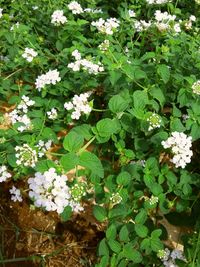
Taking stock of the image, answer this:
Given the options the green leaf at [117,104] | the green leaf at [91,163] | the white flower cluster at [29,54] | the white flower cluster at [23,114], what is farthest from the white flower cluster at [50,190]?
the white flower cluster at [29,54]

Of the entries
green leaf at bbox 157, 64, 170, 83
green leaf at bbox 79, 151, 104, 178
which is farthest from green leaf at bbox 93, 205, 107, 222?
green leaf at bbox 157, 64, 170, 83

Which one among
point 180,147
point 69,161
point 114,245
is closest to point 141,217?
point 114,245

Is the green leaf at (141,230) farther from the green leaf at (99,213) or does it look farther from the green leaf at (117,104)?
the green leaf at (117,104)

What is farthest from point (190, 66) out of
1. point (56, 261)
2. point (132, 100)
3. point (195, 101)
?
point (56, 261)

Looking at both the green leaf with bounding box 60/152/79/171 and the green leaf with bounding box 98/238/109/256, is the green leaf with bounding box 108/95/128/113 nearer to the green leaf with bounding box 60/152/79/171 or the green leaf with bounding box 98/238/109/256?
the green leaf with bounding box 60/152/79/171

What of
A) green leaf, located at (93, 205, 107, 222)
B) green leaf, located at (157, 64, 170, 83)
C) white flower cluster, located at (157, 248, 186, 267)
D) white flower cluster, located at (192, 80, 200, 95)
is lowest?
white flower cluster, located at (157, 248, 186, 267)

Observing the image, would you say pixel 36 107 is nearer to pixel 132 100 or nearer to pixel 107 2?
pixel 132 100

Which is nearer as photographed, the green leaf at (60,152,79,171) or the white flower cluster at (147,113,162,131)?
the green leaf at (60,152,79,171)

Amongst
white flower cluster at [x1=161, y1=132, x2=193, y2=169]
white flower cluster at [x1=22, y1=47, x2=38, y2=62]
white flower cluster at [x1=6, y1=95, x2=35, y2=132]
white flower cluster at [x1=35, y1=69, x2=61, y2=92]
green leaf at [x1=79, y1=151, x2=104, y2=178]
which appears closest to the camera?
green leaf at [x1=79, y1=151, x2=104, y2=178]

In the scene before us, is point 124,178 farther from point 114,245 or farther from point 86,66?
point 86,66
